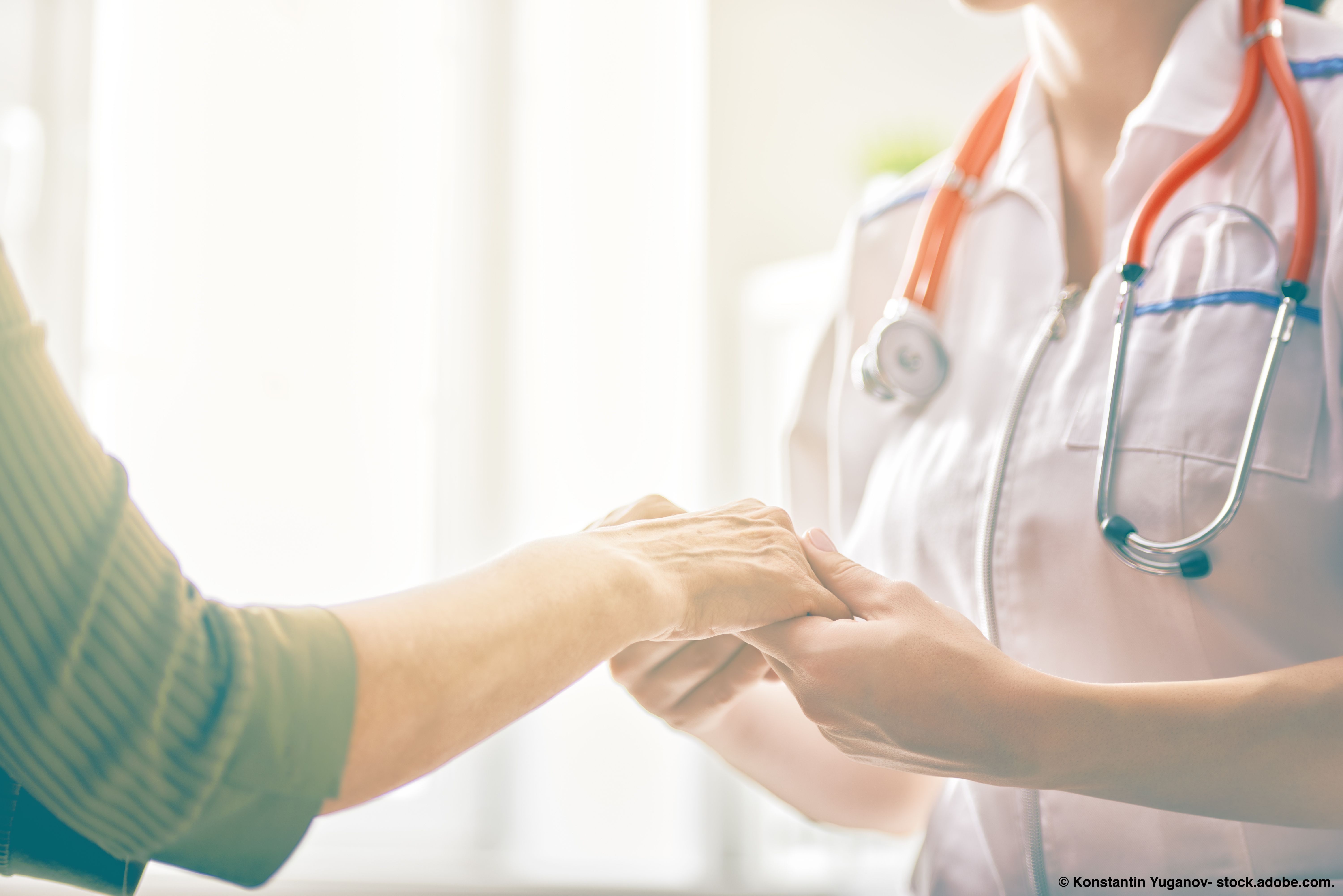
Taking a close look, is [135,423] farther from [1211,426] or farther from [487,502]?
[1211,426]

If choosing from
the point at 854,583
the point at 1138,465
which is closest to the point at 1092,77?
the point at 1138,465

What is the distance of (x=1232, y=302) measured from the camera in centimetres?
64

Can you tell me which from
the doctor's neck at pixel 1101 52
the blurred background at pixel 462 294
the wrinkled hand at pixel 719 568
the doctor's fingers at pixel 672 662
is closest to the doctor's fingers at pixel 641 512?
the wrinkled hand at pixel 719 568

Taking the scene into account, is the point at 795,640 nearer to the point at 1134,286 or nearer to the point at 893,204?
the point at 1134,286

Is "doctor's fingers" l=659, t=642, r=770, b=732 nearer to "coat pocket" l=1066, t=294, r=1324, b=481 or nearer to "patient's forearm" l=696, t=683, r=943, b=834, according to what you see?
"patient's forearm" l=696, t=683, r=943, b=834

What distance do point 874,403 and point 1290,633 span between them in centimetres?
35

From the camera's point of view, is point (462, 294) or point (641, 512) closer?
point (641, 512)

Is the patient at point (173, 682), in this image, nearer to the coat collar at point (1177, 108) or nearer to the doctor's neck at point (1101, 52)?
the coat collar at point (1177, 108)

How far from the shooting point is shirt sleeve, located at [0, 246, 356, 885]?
1.28ft

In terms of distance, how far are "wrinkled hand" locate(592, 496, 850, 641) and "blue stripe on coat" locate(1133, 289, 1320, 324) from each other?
289 mm

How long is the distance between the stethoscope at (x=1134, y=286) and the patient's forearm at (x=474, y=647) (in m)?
0.32

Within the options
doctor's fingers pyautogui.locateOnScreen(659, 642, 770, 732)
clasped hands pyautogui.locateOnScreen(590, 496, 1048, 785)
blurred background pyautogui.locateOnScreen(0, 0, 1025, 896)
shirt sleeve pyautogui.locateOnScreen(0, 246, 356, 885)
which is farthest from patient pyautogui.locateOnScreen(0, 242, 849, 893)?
blurred background pyautogui.locateOnScreen(0, 0, 1025, 896)

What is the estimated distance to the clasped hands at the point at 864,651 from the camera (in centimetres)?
57

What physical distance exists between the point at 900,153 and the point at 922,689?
4.75 ft
